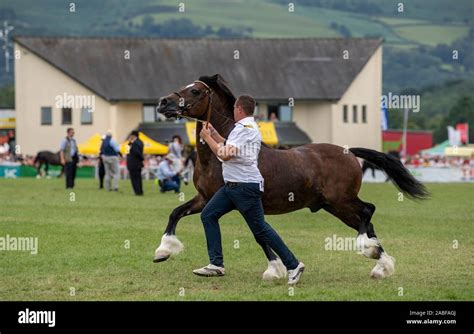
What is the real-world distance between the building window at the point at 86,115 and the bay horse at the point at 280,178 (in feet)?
217

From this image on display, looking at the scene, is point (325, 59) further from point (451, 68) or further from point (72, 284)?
point (451, 68)

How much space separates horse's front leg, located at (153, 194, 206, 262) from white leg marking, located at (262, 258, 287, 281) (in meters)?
1.19

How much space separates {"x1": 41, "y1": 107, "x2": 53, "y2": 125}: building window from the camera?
7956cm

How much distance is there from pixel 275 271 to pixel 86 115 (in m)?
67.5

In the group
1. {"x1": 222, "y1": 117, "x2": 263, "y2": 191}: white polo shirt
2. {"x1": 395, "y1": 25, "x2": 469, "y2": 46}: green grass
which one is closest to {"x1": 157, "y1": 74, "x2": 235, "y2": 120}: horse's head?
{"x1": 222, "y1": 117, "x2": 263, "y2": 191}: white polo shirt

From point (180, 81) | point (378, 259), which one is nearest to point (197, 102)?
point (378, 259)

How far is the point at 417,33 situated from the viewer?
639ft

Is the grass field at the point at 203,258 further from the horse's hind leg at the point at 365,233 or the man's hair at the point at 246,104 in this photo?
the man's hair at the point at 246,104

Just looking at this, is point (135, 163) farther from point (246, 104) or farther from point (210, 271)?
point (246, 104)

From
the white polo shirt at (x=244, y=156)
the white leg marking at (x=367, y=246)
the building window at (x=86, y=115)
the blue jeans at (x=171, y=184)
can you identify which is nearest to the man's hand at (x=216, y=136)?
the white polo shirt at (x=244, y=156)

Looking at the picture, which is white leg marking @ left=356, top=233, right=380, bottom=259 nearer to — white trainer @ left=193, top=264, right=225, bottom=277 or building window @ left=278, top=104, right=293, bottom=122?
white trainer @ left=193, top=264, right=225, bottom=277

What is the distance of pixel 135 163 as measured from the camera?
32938 mm
